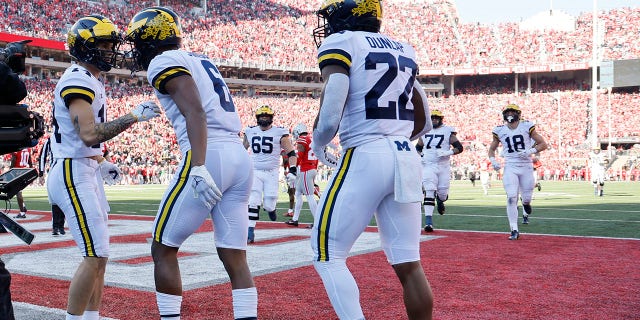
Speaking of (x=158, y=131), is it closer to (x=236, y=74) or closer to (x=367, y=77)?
(x=236, y=74)

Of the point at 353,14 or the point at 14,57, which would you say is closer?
the point at 14,57

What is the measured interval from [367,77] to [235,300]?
1.37m

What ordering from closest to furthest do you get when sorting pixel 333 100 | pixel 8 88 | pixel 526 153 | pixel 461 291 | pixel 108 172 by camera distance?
1. pixel 8 88
2. pixel 333 100
3. pixel 108 172
4. pixel 461 291
5. pixel 526 153

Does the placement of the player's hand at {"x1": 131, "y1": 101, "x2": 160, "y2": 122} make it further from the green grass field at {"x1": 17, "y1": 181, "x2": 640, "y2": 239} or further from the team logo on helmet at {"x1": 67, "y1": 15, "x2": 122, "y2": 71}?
the green grass field at {"x1": 17, "y1": 181, "x2": 640, "y2": 239}

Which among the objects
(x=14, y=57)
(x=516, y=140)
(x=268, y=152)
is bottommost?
(x=268, y=152)

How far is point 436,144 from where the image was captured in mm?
11039

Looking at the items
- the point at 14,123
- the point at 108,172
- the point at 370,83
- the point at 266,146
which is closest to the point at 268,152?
the point at 266,146

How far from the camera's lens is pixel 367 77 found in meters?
3.14

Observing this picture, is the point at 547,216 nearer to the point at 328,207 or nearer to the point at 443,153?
the point at 443,153

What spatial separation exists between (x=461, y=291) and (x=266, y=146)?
5209 mm

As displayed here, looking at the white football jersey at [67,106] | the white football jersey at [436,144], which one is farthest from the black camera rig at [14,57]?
the white football jersey at [436,144]

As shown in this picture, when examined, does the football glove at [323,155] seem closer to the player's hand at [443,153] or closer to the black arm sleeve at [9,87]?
the black arm sleeve at [9,87]

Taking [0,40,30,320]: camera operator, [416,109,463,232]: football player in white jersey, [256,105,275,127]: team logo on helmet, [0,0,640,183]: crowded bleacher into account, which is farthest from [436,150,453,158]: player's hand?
[0,0,640,183]: crowded bleacher

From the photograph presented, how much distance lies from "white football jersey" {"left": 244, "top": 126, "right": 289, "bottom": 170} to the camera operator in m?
7.38
